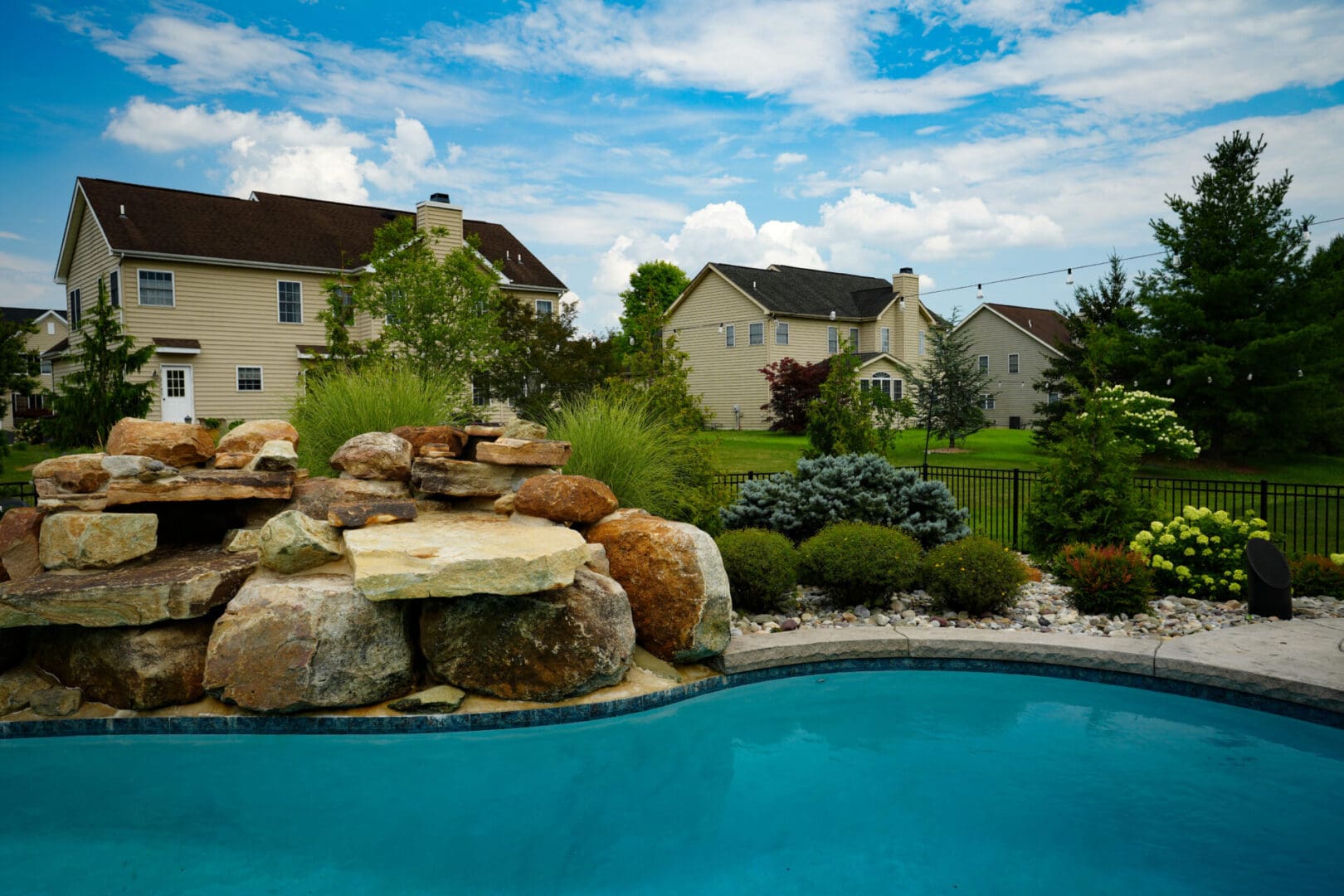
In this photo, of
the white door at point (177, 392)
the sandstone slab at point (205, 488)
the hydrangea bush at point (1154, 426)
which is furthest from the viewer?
the white door at point (177, 392)

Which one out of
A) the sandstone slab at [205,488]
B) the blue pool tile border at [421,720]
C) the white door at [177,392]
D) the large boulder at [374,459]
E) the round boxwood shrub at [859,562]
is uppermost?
the white door at [177,392]

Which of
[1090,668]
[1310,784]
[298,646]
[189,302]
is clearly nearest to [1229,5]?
[1090,668]

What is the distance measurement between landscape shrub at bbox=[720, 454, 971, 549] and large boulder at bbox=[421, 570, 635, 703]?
11.6ft

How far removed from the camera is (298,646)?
5.41m

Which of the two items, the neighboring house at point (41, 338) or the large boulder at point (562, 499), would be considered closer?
the large boulder at point (562, 499)

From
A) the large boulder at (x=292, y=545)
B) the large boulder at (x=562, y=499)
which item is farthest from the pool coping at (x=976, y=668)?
the large boulder at (x=562, y=499)

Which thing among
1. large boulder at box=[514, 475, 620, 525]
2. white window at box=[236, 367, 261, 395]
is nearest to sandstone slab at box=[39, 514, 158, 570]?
large boulder at box=[514, 475, 620, 525]

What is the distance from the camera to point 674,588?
6.26 m

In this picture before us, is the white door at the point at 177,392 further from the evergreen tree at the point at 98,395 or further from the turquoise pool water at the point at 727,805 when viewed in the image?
the turquoise pool water at the point at 727,805

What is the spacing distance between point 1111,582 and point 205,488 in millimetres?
7637

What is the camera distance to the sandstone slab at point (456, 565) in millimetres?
5383

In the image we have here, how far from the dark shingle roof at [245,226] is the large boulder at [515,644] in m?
18.7

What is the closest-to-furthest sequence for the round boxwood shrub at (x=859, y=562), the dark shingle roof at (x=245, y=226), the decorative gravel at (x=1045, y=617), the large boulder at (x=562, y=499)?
1. the large boulder at (x=562, y=499)
2. the decorative gravel at (x=1045, y=617)
3. the round boxwood shrub at (x=859, y=562)
4. the dark shingle roof at (x=245, y=226)

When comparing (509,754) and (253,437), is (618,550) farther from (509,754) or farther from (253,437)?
(253,437)
